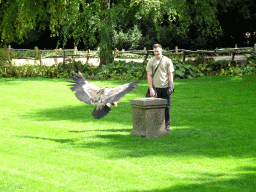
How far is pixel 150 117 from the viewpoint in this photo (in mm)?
9164

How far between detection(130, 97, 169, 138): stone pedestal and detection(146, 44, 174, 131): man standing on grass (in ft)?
1.07

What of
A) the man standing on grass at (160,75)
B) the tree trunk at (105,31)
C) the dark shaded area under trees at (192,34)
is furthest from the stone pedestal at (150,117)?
the dark shaded area under trees at (192,34)

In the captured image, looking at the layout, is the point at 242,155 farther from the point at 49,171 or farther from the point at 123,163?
the point at 49,171

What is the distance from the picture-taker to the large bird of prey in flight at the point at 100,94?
831 centimetres

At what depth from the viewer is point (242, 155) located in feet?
25.1

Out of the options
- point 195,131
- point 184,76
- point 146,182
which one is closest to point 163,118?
point 195,131

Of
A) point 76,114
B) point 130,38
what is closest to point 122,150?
point 76,114

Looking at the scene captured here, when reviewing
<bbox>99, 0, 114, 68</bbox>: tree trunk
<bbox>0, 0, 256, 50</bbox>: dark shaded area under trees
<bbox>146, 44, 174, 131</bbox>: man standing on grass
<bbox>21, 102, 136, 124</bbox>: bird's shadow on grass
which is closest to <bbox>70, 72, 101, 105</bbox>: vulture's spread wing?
<bbox>146, 44, 174, 131</bbox>: man standing on grass

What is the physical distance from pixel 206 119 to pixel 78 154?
197 inches

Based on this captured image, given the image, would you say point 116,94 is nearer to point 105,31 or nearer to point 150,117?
point 150,117

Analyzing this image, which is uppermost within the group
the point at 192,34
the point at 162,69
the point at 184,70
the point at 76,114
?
the point at 192,34

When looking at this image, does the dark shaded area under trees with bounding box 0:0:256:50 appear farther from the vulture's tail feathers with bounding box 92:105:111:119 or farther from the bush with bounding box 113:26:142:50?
the vulture's tail feathers with bounding box 92:105:111:119

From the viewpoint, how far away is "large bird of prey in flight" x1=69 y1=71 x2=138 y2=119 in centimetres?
831

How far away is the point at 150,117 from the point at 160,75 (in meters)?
1.05
